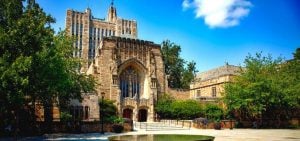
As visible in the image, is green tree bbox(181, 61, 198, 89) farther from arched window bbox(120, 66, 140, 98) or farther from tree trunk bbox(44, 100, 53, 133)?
tree trunk bbox(44, 100, 53, 133)

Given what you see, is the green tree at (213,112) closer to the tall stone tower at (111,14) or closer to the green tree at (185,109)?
the green tree at (185,109)

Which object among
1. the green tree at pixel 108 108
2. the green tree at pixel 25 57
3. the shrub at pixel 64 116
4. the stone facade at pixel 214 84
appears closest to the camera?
the green tree at pixel 25 57

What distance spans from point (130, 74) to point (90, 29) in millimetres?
45378

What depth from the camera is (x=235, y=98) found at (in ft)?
127

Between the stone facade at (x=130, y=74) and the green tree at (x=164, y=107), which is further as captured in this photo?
the green tree at (x=164, y=107)

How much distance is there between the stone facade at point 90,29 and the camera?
8444cm

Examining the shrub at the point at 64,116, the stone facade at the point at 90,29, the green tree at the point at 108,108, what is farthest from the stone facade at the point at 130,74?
the stone facade at the point at 90,29

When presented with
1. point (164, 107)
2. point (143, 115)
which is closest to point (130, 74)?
point (143, 115)

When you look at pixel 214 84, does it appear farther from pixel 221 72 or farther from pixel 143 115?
pixel 143 115

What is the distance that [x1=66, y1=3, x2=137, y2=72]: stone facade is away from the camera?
277 feet

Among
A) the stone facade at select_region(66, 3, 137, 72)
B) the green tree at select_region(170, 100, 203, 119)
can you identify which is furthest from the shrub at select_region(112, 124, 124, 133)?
the stone facade at select_region(66, 3, 137, 72)

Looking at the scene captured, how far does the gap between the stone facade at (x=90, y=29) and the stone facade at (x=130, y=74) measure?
117ft

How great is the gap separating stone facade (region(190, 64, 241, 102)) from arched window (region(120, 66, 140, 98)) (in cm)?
921

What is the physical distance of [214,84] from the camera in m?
51.8
